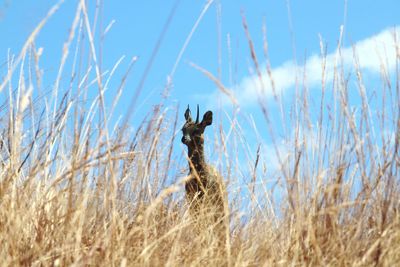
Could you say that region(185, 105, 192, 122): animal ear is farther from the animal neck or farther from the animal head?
the animal neck

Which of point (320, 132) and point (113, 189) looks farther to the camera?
point (320, 132)

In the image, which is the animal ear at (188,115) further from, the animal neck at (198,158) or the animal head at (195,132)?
the animal neck at (198,158)

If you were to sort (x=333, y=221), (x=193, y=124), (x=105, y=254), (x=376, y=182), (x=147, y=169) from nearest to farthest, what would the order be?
(x=105, y=254), (x=333, y=221), (x=376, y=182), (x=147, y=169), (x=193, y=124)

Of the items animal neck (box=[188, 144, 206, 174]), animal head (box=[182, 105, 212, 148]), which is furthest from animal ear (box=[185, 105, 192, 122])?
animal neck (box=[188, 144, 206, 174])

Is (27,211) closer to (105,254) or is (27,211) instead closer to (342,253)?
(105,254)

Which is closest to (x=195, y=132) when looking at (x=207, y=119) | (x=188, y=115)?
(x=207, y=119)

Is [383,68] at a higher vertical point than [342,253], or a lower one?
higher

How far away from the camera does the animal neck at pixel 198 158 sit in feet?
13.3

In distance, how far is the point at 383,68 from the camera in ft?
7.98

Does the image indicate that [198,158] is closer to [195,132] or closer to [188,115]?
[195,132]

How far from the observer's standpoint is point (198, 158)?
4109 mm

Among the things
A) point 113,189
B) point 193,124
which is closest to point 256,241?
point 113,189

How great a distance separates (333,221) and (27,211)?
98 cm

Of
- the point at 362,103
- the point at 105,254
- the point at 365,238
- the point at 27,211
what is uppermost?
the point at 362,103
